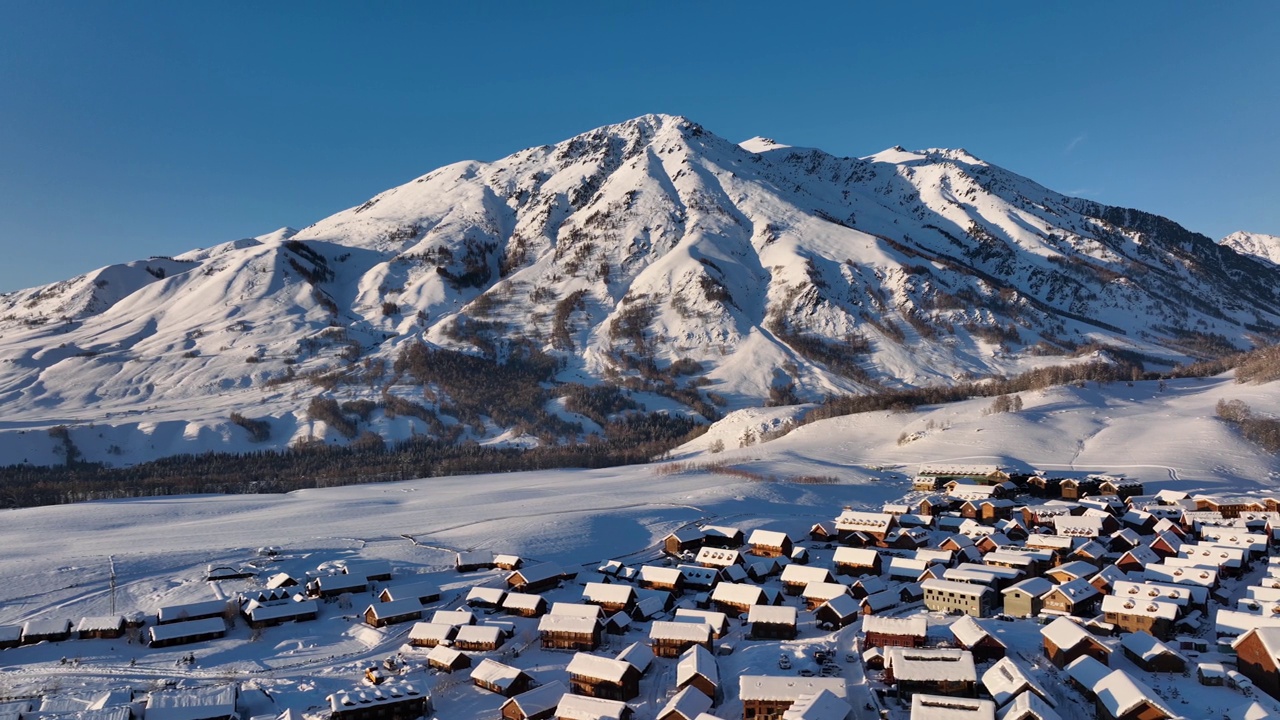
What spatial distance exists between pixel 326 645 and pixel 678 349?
130 m

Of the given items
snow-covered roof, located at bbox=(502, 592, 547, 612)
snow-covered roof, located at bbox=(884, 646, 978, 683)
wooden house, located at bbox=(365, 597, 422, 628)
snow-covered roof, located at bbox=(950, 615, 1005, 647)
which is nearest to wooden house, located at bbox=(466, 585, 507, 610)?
snow-covered roof, located at bbox=(502, 592, 547, 612)

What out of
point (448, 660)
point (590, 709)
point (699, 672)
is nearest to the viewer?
point (590, 709)

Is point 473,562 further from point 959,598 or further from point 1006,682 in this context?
point 1006,682

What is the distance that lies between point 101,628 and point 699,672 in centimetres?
2887

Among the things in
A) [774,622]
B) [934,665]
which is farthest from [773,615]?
[934,665]

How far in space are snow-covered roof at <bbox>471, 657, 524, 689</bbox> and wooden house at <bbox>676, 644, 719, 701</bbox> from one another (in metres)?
6.38

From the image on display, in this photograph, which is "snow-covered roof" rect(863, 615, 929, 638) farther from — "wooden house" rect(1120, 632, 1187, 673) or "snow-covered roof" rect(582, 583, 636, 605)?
"snow-covered roof" rect(582, 583, 636, 605)

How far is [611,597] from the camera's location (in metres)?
40.7

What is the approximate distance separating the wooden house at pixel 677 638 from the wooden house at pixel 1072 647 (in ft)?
44.6

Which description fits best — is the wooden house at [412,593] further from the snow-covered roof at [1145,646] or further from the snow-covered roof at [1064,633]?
the snow-covered roof at [1145,646]

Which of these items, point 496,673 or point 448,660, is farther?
point 448,660

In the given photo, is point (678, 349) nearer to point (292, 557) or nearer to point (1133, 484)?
point (1133, 484)

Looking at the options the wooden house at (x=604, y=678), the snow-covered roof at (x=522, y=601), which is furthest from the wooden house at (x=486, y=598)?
the wooden house at (x=604, y=678)

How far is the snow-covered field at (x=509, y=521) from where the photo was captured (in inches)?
1362
